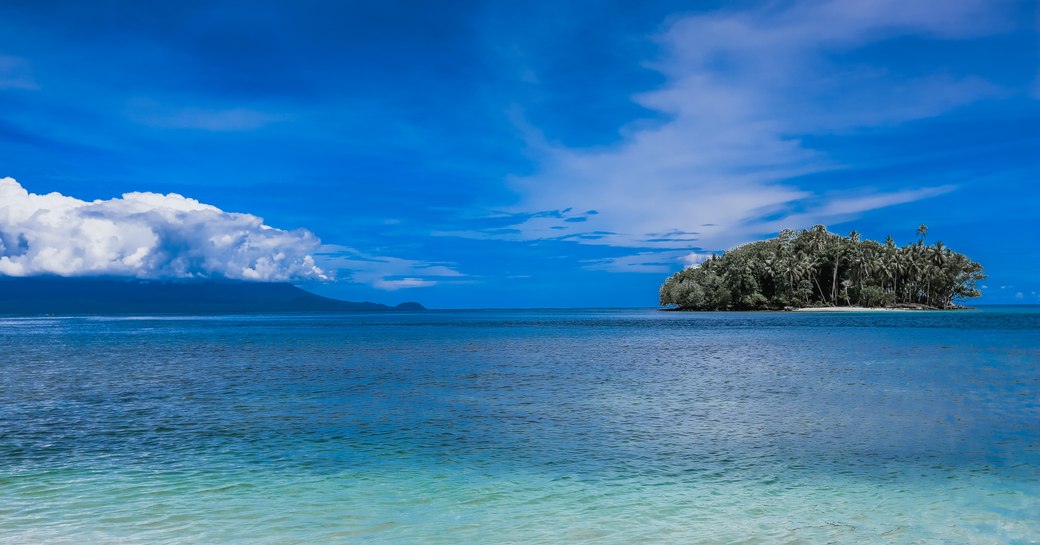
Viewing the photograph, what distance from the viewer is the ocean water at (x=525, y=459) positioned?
1099cm

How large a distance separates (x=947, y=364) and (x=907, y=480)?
31.9m

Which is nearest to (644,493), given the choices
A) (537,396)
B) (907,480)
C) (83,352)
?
(907,480)

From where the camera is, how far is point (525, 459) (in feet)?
52.1

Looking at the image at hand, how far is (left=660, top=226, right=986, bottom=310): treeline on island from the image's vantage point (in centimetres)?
16812

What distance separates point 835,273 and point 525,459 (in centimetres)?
16923

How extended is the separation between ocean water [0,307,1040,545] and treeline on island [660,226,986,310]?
143711 mm

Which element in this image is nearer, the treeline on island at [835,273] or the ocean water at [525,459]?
the ocean water at [525,459]

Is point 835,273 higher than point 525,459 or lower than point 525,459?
higher

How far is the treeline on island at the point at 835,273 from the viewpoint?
168125 millimetres

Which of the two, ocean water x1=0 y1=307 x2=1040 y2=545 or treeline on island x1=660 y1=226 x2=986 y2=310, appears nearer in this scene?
ocean water x1=0 y1=307 x2=1040 y2=545

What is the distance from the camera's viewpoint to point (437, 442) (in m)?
18.2

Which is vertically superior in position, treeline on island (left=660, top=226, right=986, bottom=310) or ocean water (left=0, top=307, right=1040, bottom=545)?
treeline on island (left=660, top=226, right=986, bottom=310)

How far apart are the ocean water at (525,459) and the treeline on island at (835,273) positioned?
143711 mm

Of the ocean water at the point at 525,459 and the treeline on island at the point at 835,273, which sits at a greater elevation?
the treeline on island at the point at 835,273
